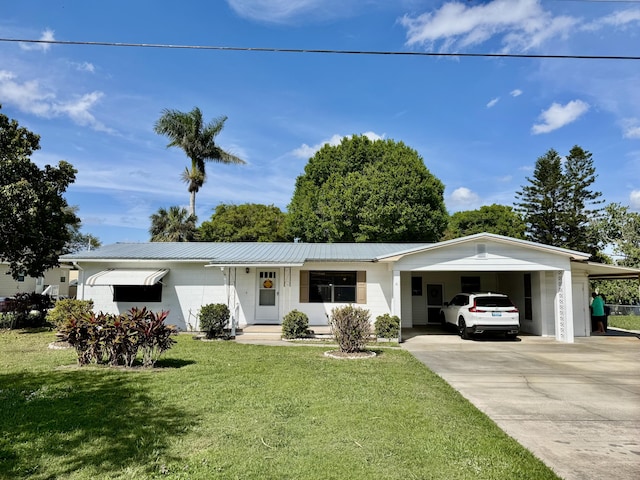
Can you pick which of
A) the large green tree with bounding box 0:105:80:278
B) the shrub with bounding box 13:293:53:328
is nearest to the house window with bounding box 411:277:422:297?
the large green tree with bounding box 0:105:80:278

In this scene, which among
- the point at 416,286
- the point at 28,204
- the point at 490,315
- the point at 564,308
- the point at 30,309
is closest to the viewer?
the point at 490,315

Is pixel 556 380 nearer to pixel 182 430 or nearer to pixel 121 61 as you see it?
pixel 182 430

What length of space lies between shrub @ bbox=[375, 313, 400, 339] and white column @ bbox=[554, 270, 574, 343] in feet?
19.2

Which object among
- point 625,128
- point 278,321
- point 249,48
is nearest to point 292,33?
point 249,48

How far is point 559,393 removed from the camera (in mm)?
7098

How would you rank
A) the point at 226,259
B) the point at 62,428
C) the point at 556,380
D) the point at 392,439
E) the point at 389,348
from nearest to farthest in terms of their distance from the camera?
the point at 392,439 < the point at 62,428 < the point at 556,380 < the point at 389,348 < the point at 226,259

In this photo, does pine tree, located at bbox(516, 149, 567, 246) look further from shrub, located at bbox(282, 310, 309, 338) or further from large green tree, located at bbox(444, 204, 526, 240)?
shrub, located at bbox(282, 310, 309, 338)

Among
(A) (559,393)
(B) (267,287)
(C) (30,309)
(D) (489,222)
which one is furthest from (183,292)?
(D) (489,222)

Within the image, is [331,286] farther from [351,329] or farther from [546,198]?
[546,198]

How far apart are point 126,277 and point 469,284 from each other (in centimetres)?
1474

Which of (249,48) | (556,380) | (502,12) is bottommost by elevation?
(556,380)

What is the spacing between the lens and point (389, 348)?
1180 cm

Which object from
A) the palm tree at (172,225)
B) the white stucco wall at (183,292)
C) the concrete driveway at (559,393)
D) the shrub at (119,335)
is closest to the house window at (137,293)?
the white stucco wall at (183,292)

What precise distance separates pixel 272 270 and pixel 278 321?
202cm
